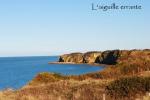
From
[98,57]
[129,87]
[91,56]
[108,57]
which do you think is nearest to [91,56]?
[91,56]

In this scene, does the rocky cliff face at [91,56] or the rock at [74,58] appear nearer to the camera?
the rocky cliff face at [91,56]

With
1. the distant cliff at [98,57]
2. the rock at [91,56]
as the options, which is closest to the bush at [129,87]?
the distant cliff at [98,57]

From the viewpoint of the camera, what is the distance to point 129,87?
19000 mm

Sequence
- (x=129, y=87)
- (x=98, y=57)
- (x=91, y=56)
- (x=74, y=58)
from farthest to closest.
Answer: (x=74, y=58) < (x=91, y=56) < (x=98, y=57) < (x=129, y=87)

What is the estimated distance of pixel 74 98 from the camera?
18.1 metres

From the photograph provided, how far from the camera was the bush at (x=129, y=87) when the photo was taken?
60.8ft

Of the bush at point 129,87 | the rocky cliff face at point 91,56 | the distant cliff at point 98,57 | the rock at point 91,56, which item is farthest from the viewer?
the rock at point 91,56

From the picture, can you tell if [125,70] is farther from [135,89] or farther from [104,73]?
[135,89]

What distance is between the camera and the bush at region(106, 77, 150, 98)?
18.5m

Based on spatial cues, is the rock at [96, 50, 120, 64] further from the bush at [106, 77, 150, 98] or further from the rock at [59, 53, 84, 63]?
the bush at [106, 77, 150, 98]

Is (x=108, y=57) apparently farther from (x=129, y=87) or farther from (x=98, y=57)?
(x=129, y=87)

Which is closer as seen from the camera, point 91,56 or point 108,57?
point 108,57

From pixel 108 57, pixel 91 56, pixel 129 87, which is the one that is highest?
pixel 91 56

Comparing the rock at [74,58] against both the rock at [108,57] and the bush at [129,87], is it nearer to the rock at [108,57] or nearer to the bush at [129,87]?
the rock at [108,57]
